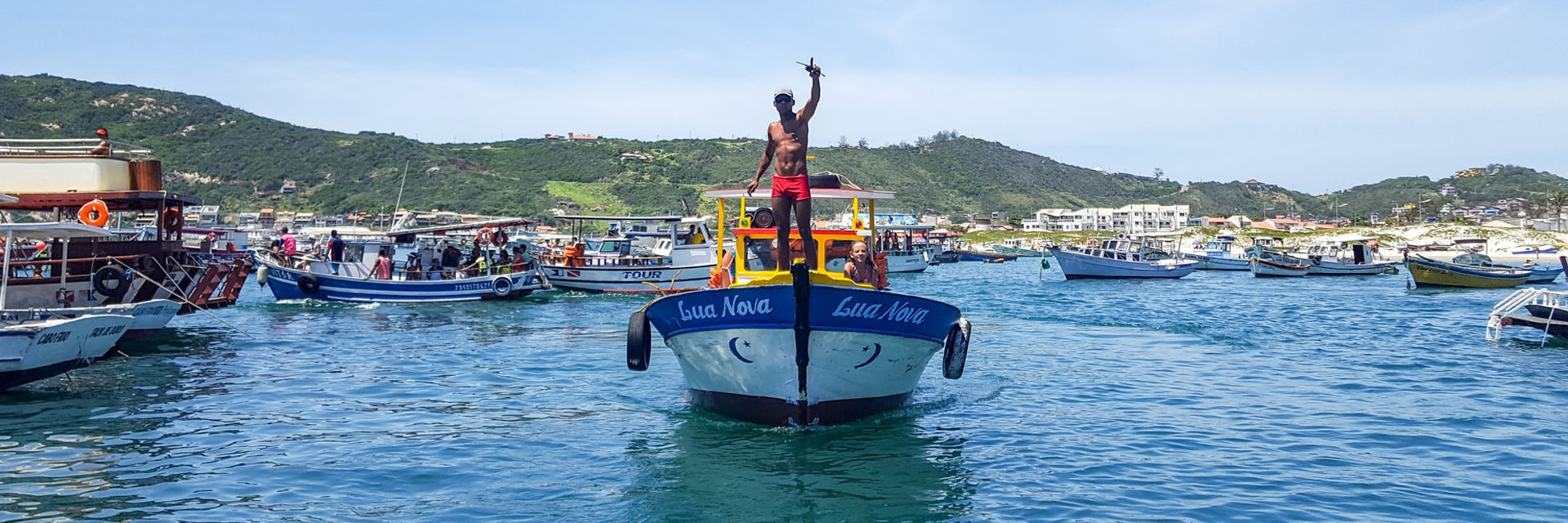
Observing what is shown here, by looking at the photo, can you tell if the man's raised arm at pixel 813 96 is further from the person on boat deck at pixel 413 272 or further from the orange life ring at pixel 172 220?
the person on boat deck at pixel 413 272

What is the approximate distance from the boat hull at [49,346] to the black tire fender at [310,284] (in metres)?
17.3

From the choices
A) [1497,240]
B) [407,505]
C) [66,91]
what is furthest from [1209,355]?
[66,91]

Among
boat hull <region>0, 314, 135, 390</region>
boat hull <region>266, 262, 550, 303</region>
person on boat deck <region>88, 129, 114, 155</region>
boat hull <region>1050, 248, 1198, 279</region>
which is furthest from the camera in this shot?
boat hull <region>1050, 248, 1198, 279</region>

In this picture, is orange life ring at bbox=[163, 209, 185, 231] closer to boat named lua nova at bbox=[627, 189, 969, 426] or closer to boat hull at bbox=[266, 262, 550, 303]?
boat hull at bbox=[266, 262, 550, 303]

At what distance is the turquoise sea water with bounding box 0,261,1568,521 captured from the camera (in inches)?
344

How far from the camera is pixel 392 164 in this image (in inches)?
5192

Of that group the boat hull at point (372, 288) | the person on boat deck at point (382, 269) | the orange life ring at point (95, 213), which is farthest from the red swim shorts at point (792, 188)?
the person on boat deck at point (382, 269)

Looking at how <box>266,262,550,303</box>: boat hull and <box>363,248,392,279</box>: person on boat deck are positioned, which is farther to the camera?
<box>363,248,392,279</box>: person on boat deck

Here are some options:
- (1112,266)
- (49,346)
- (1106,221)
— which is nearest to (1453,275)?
(1112,266)

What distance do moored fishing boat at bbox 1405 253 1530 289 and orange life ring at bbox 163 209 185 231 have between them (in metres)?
42.4

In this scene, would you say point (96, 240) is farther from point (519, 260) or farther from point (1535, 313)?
point (1535, 313)

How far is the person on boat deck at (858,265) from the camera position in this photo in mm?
12078

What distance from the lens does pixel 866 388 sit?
11250 mm

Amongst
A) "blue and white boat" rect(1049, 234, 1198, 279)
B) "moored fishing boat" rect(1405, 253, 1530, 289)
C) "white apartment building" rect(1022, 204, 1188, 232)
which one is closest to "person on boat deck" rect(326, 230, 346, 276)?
"blue and white boat" rect(1049, 234, 1198, 279)
